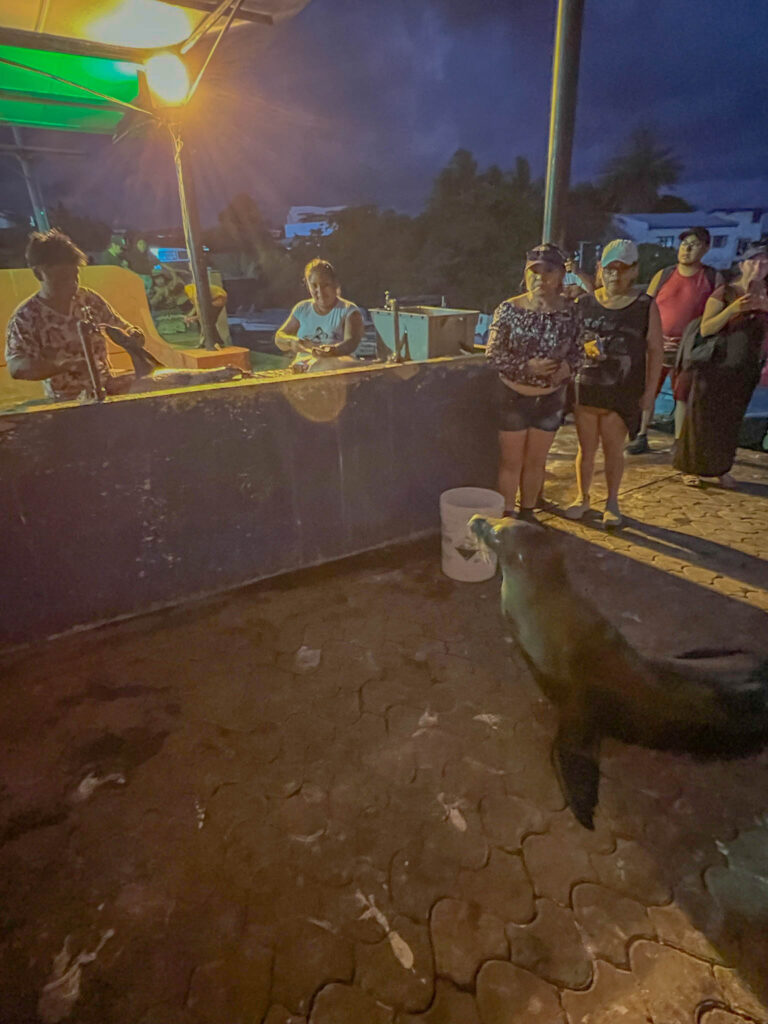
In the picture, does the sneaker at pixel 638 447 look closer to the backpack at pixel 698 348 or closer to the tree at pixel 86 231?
the backpack at pixel 698 348

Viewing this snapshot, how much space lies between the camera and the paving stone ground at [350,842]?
172 cm

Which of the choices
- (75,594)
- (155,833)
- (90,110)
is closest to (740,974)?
(155,833)

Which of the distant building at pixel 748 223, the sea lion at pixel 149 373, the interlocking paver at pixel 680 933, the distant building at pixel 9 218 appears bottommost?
the interlocking paver at pixel 680 933

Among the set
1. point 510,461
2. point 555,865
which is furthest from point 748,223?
point 555,865

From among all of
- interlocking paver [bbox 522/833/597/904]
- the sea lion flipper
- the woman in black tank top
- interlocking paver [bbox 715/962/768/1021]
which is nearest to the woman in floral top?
the woman in black tank top

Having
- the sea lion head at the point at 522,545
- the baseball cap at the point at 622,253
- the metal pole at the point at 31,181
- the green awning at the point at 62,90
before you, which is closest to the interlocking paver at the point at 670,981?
the sea lion head at the point at 522,545

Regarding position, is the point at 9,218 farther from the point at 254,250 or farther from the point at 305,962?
the point at 305,962

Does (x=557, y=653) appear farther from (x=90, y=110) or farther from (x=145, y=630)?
(x=90, y=110)

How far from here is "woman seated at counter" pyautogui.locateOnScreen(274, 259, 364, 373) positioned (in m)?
4.77

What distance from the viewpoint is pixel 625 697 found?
8.04 ft

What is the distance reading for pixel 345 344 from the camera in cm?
489

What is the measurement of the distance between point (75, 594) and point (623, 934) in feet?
10.8

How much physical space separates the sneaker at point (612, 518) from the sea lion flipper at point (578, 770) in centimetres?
267

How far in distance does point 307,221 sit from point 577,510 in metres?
61.1
